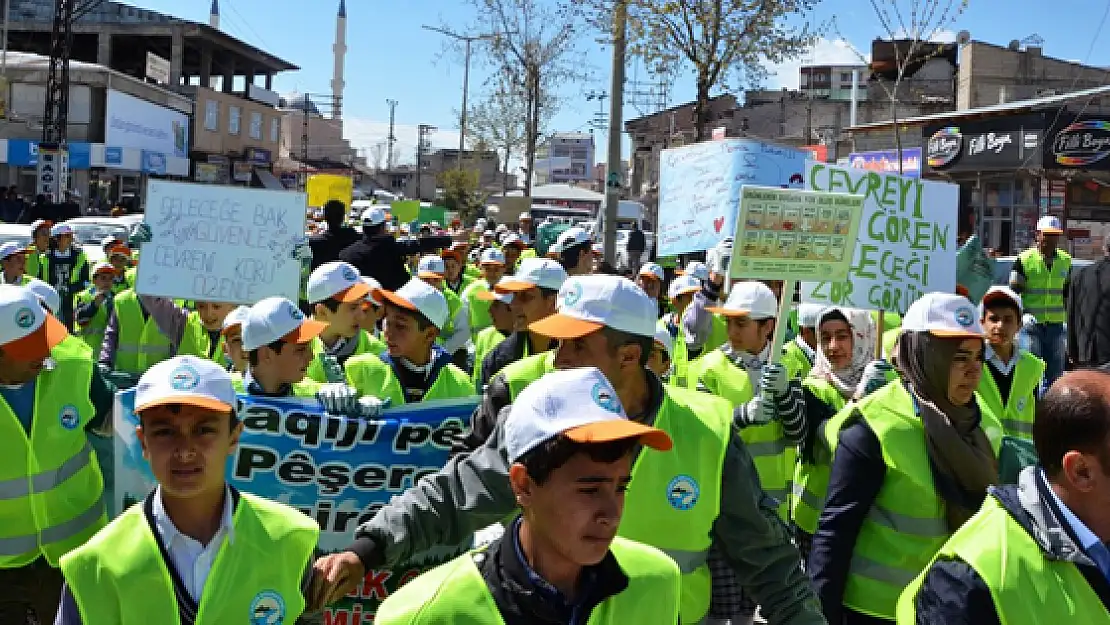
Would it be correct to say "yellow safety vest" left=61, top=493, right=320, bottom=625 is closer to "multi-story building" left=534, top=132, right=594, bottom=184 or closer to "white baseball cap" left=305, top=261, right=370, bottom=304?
"white baseball cap" left=305, top=261, right=370, bottom=304

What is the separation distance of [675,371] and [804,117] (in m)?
47.4

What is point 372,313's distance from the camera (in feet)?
22.4

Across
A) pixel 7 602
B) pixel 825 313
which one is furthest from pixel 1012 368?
pixel 7 602

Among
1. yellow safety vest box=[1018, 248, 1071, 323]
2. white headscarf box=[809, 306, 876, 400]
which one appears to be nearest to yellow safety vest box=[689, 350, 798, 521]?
white headscarf box=[809, 306, 876, 400]

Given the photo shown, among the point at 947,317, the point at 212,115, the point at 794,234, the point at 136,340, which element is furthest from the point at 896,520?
the point at 212,115

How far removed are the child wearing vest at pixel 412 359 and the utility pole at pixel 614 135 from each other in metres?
8.98

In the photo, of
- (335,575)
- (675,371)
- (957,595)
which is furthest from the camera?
(675,371)

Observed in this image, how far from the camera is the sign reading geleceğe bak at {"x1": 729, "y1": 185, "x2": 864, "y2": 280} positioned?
5.91 meters

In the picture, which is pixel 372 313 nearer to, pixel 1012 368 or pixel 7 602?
pixel 7 602

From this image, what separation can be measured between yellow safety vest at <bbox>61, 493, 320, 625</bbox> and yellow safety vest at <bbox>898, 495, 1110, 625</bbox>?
64.6 inches

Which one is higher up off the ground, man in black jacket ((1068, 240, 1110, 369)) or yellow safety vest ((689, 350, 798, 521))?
man in black jacket ((1068, 240, 1110, 369))

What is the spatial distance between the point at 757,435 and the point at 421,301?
174 centimetres

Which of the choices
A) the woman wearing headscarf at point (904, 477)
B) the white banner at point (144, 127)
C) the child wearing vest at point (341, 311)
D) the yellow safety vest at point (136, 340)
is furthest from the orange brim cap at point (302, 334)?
the white banner at point (144, 127)

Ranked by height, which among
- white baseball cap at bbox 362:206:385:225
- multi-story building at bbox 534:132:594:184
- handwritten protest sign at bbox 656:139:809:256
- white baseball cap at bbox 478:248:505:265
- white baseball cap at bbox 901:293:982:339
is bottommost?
white baseball cap at bbox 901:293:982:339
